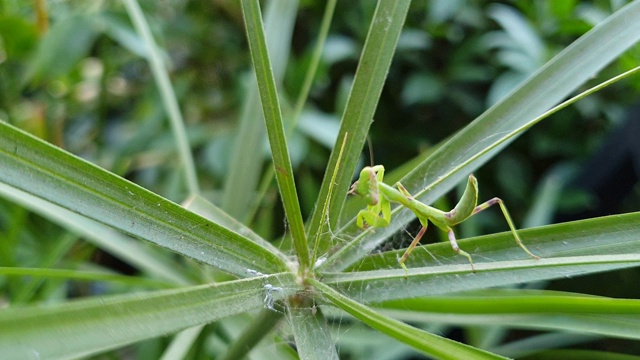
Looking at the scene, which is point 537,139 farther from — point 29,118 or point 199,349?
point 29,118

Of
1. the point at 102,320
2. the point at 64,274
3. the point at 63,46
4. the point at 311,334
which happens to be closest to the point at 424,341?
the point at 311,334

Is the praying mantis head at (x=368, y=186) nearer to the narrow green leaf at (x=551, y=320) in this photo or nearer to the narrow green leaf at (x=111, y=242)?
the narrow green leaf at (x=551, y=320)

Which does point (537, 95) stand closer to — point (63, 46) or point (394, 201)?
point (394, 201)

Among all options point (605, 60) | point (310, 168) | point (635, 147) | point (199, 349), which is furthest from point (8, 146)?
point (635, 147)

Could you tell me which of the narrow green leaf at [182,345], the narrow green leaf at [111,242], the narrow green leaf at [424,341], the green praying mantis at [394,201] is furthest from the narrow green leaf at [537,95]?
the narrow green leaf at [111,242]

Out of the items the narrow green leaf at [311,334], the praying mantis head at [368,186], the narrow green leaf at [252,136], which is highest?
the narrow green leaf at [252,136]

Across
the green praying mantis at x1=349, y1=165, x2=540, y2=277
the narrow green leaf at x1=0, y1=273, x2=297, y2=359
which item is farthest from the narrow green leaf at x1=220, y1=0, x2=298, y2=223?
the narrow green leaf at x1=0, y1=273, x2=297, y2=359
